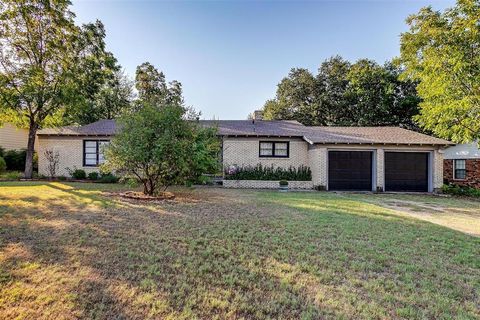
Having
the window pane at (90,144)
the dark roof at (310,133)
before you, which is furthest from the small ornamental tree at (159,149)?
the window pane at (90,144)

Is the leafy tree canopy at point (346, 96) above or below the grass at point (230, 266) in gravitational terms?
above

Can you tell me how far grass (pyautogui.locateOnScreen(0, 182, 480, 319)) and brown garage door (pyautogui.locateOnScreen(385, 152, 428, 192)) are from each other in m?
8.14

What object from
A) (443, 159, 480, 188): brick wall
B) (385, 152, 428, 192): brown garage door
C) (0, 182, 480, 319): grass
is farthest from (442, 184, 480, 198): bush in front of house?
(0, 182, 480, 319): grass

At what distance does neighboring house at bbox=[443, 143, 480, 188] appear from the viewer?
16.3m

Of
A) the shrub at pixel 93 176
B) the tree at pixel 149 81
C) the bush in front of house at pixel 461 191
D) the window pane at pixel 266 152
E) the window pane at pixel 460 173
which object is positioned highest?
the tree at pixel 149 81

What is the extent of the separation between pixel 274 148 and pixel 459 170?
11.7 metres

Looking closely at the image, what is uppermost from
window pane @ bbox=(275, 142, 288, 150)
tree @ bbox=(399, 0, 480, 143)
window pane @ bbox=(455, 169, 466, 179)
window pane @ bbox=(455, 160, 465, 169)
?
tree @ bbox=(399, 0, 480, 143)

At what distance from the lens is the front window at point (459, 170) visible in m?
16.8

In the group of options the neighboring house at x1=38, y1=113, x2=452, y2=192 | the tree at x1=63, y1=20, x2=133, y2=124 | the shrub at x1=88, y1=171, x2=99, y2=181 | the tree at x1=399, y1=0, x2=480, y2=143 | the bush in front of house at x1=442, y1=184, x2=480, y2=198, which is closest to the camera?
the tree at x1=399, y1=0, x2=480, y2=143

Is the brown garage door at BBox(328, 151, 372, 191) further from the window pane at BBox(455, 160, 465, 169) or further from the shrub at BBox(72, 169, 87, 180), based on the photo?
the shrub at BBox(72, 169, 87, 180)

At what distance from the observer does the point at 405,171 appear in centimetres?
1516

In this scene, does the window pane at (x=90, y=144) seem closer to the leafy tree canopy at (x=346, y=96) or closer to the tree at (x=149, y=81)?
the tree at (x=149, y=81)

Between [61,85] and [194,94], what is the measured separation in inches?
430

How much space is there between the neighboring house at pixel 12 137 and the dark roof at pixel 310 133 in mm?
6767
